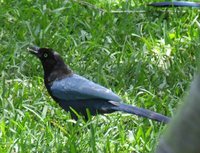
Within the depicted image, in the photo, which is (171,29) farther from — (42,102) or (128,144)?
(128,144)

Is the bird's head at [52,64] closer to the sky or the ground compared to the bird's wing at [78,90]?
closer to the sky

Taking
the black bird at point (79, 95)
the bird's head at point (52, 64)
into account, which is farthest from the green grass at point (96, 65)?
the bird's head at point (52, 64)

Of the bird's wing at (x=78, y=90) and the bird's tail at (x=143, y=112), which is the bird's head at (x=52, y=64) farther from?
the bird's tail at (x=143, y=112)

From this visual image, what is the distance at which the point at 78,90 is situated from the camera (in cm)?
335

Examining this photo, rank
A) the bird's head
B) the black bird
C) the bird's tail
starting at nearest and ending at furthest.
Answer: the bird's tail, the black bird, the bird's head

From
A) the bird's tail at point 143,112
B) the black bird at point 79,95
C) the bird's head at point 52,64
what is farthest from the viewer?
the bird's head at point 52,64

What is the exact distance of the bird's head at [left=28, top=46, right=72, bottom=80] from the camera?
3.59 m

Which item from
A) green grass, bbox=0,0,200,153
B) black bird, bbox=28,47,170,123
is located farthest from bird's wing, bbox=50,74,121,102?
green grass, bbox=0,0,200,153

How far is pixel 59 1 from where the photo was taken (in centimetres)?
525

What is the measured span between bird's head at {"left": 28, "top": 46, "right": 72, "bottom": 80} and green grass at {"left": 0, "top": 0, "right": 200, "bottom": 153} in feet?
0.62

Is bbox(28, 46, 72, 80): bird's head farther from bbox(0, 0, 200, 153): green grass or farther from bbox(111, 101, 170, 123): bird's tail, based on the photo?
bbox(111, 101, 170, 123): bird's tail

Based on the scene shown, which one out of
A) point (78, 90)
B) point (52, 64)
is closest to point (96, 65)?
point (52, 64)

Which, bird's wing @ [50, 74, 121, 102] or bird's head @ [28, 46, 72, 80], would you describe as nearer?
bird's wing @ [50, 74, 121, 102]

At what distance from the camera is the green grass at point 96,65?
3006mm
